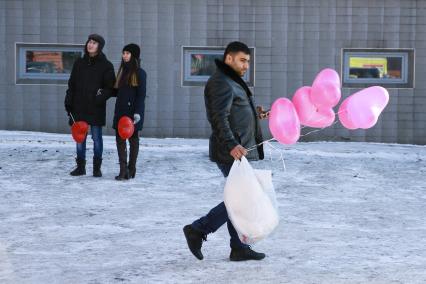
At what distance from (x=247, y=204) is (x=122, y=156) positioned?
4429 mm

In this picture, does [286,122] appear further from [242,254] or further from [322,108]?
[242,254]

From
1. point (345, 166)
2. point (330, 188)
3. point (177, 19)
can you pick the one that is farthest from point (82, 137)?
point (177, 19)

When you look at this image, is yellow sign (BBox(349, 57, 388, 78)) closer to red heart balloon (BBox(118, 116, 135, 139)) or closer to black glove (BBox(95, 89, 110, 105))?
black glove (BBox(95, 89, 110, 105))

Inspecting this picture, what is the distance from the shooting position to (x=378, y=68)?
14.5m

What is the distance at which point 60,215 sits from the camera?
7555mm

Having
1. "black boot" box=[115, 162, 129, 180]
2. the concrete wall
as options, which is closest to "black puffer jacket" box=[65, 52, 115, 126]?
"black boot" box=[115, 162, 129, 180]

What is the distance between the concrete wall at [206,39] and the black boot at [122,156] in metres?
4.22

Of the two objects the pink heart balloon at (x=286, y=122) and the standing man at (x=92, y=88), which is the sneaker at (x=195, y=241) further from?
the standing man at (x=92, y=88)

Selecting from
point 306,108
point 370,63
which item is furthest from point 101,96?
point 370,63

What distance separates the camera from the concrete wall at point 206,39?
45.6ft

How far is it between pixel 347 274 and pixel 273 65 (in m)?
9.08

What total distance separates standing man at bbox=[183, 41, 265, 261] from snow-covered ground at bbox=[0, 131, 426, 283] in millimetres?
160

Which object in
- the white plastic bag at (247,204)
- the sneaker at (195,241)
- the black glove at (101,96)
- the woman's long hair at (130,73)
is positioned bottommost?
the sneaker at (195,241)

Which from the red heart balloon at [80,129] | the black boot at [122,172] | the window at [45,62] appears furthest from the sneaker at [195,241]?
the window at [45,62]
